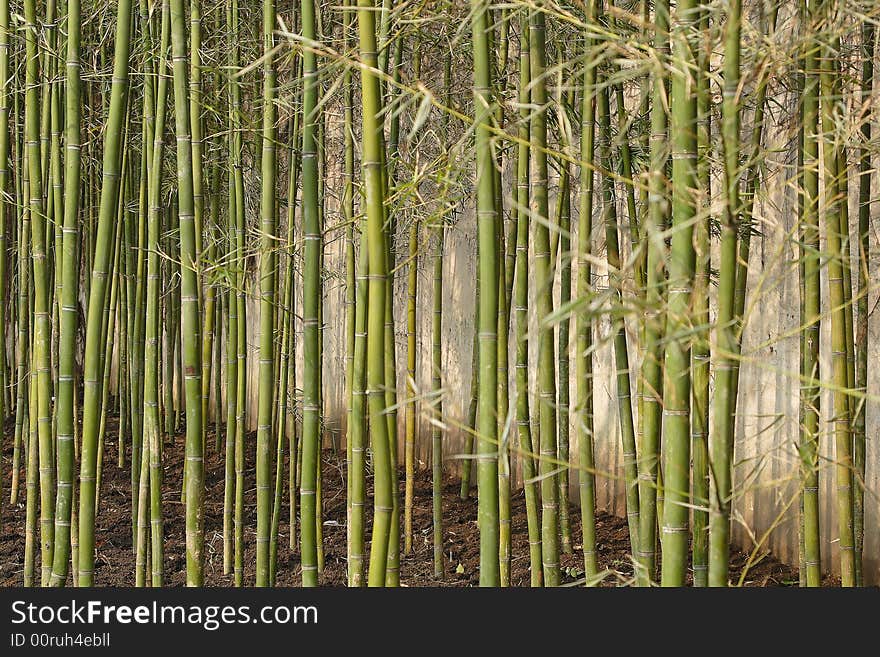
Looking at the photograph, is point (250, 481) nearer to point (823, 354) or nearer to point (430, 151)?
point (430, 151)

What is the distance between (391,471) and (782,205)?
2057mm

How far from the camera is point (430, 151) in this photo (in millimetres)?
4008

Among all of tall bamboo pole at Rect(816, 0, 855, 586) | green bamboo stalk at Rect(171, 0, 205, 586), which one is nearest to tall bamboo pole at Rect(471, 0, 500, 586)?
tall bamboo pole at Rect(816, 0, 855, 586)

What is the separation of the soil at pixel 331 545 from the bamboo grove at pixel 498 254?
0.14 ft

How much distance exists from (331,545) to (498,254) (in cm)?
223

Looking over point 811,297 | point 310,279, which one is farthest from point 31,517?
point 811,297

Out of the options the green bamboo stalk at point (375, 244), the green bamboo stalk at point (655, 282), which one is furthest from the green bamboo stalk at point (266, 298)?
the green bamboo stalk at point (655, 282)

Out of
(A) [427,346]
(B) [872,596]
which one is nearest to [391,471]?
(B) [872,596]

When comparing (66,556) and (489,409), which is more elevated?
(489,409)

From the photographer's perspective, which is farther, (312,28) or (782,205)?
(782,205)

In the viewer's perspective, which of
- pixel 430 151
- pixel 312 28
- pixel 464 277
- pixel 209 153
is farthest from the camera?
pixel 464 277

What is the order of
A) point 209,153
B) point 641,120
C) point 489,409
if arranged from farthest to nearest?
point 209,153, point 641,120, point 489,409

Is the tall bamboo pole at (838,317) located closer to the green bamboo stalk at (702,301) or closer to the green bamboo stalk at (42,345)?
the green bamboo stalk at (702,301)

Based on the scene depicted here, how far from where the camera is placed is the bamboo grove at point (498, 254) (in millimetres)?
968
